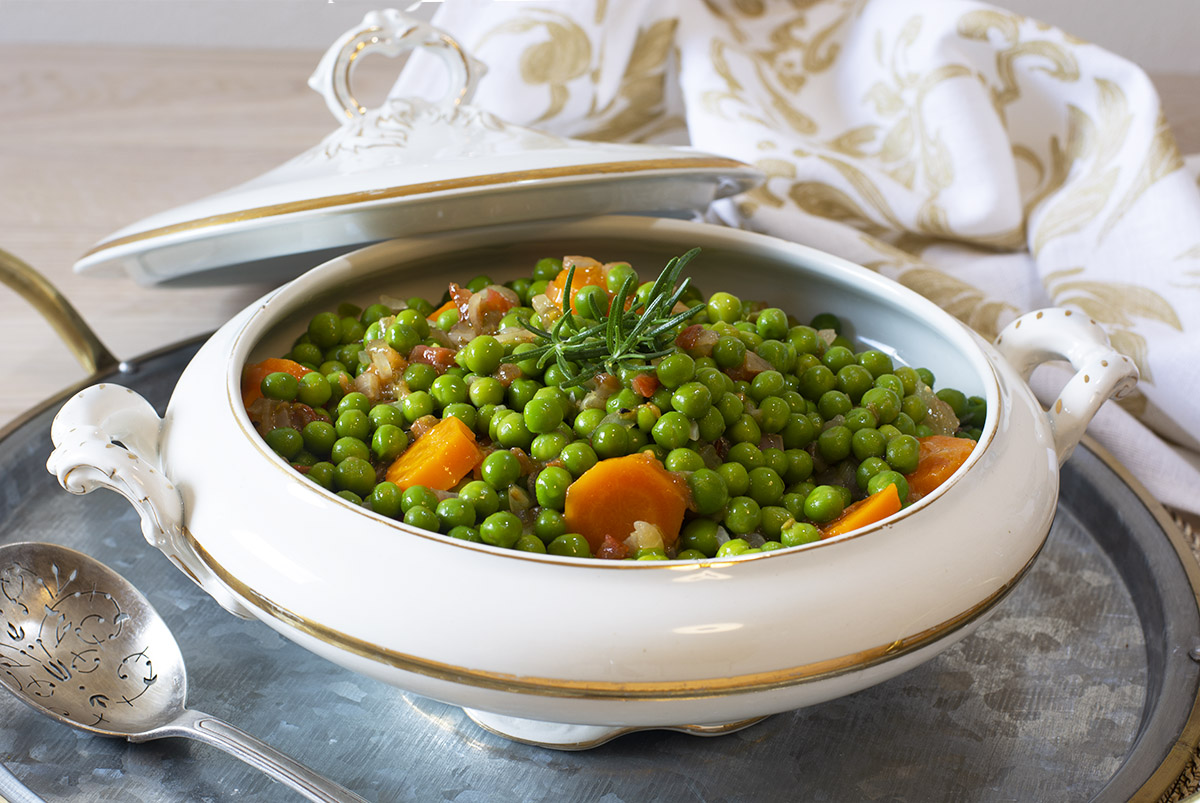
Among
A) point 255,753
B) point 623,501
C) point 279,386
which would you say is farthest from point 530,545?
point 279,386

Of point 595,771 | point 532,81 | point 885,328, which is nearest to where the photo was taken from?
point 595,771

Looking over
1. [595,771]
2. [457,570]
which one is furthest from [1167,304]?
[457,570]

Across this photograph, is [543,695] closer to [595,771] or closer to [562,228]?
[595,771]

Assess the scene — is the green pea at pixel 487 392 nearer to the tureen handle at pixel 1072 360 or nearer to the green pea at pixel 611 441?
the green pea at pixel 611 441

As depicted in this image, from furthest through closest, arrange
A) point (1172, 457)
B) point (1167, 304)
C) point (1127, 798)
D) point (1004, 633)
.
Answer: point (1167, 304) → point (1172, 457) → point (1004, 633) → point (1127, 798)

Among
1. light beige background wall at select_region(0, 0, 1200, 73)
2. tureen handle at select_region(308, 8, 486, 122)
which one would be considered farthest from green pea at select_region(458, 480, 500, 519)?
light beige background wall at select_region(0, 0, 1200, 73)

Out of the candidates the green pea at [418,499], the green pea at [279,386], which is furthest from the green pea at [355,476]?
the green pea at [279,386]

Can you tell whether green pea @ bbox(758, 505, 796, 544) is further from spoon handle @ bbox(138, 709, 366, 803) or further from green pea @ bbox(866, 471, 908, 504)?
spoon handle @ bbox(138, 709, 366, 803)
